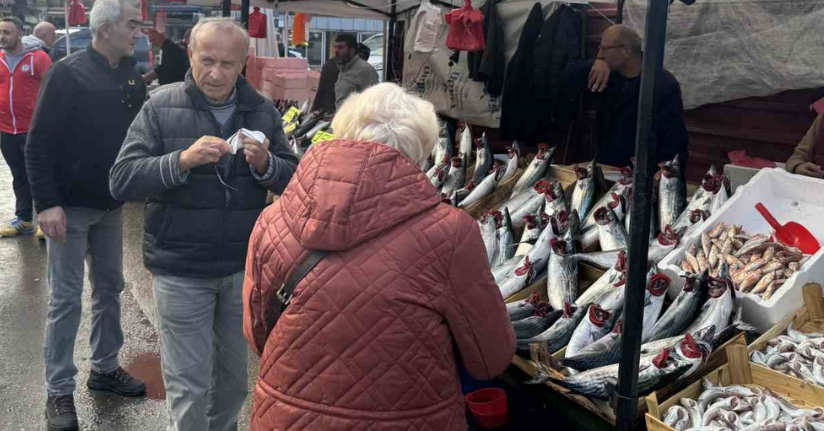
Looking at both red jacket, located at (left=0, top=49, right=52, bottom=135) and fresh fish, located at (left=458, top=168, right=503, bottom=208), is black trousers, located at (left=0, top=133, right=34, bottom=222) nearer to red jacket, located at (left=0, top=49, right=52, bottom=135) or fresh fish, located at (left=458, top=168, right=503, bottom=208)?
red jacket, located at (left=0, top=49, right=52, bottom=135)

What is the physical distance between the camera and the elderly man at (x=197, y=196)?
2.84 metres

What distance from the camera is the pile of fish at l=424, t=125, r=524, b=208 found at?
5.33m

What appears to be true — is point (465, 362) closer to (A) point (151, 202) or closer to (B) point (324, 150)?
(B) point (324, 150)

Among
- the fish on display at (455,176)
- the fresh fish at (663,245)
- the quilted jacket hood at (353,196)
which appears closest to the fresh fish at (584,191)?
the fresh fish at (663,245)

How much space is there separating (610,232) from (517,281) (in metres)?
0.74

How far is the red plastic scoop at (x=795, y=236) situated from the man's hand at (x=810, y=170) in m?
0.50

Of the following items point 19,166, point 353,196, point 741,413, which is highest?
point 353,196

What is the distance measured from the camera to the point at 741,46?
551cm

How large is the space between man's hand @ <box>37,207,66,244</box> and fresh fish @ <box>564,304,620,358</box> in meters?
2.41

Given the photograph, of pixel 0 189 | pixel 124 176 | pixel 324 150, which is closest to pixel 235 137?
pixel 124 176

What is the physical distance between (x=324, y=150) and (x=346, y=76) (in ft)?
21.7

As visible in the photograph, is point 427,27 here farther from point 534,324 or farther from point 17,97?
point 534,324

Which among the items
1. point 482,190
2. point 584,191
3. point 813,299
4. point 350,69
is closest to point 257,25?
point 350,69

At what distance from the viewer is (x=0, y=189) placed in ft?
31.3
